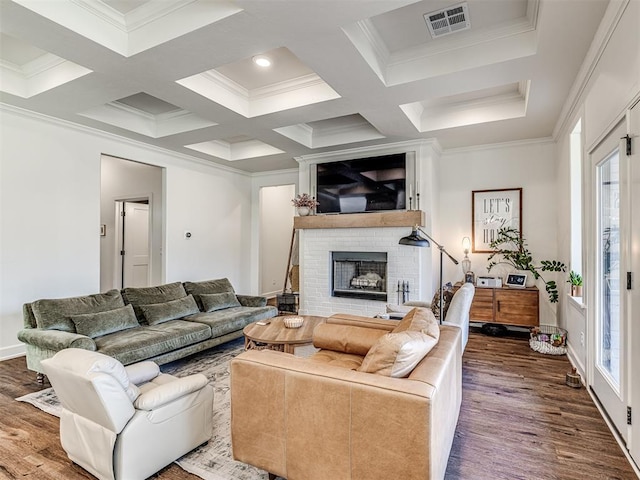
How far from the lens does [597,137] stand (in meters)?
2.66

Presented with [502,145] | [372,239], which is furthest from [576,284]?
[372,239]

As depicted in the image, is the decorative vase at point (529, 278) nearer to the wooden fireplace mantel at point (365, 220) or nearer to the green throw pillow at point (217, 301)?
the wooden fireplace mantel at point (365, 220)

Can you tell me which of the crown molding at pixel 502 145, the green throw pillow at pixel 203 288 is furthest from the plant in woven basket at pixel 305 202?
the crown molding at pixel 502 145

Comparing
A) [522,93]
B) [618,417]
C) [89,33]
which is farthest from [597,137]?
[89,33]

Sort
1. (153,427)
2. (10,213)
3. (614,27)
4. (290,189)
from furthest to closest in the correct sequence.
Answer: (290,189), (10,213), (614,27), (153,427)

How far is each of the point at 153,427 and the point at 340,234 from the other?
157 inches

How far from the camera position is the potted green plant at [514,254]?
15.5 ft

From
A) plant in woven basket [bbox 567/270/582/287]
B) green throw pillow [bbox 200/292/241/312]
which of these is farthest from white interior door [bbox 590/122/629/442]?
green throw pillow [bbox 200/292/241/312]

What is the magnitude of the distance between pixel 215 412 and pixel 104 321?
1.55 m

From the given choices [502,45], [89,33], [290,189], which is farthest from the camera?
[290,189]

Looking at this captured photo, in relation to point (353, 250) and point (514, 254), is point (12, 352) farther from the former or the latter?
point (514, 254)

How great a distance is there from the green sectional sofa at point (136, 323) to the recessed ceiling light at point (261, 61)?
2.72m

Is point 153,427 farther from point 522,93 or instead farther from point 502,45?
point 522,93

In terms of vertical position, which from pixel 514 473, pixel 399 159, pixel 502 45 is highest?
pixel 502 45
